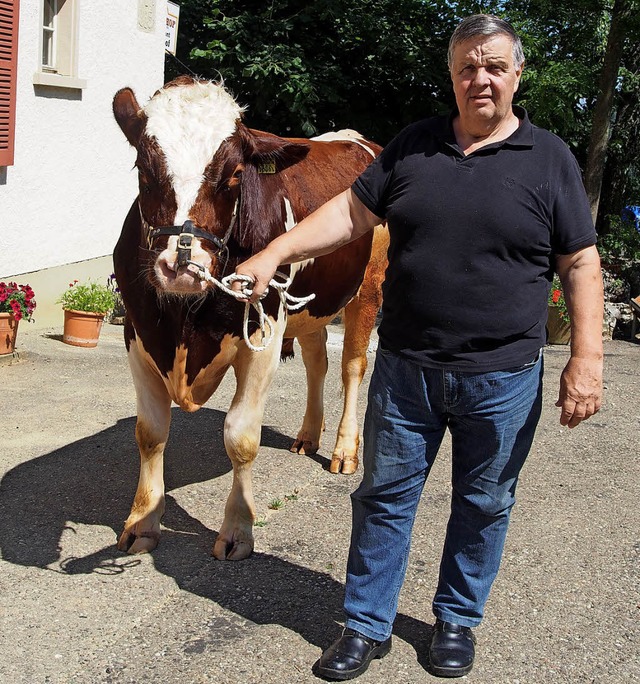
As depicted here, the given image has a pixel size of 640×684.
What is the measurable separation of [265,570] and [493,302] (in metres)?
1.76

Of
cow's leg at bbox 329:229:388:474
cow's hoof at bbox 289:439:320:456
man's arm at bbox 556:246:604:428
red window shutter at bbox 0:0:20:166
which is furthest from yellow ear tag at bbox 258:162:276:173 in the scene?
red window shutter at bbox 0:0:20:166

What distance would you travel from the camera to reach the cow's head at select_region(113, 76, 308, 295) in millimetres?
3600

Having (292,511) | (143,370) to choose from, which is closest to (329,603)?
(292,511)

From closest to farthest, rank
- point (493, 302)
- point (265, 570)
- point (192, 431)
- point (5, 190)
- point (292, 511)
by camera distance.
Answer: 1. point (493, 302)
2. point (265, 570)
3. point (292, 511)
4. point (192, 431)
5. point (5, 190)

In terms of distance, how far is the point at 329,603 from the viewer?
394 cm

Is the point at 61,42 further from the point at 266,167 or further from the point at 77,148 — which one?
the point at 266,167

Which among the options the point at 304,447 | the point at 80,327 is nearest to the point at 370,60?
the point at 80,327

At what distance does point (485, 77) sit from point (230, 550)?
237 centimetres

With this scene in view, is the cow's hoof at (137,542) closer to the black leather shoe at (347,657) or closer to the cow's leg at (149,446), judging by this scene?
the cow's leg at (149,446)

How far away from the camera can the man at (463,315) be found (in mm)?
3109

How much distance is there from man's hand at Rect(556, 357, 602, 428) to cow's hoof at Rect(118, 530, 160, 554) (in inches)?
81.2

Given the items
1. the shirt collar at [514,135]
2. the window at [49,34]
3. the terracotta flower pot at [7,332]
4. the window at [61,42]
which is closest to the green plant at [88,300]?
the terracotta flower pot at [7,332]

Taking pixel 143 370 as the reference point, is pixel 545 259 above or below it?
above

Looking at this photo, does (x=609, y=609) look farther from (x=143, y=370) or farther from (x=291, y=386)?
(x=291, y=386)
